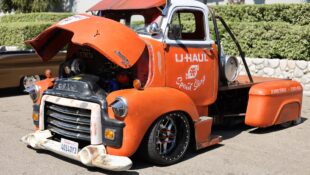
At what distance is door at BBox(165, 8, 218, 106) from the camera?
237 inches

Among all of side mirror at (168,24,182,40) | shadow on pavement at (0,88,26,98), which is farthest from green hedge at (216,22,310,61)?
side mirror at (168,24,182,40)

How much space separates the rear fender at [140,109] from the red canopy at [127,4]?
3.75ft

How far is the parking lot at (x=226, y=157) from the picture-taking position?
547 centimetres

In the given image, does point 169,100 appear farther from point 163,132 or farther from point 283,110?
point 283,110

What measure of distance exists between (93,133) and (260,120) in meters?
2.83

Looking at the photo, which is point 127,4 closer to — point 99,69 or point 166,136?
point 99,69

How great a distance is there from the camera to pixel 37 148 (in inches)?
238

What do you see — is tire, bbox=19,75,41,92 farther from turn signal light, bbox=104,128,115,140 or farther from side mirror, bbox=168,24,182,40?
turn signal light, bbox=104,128,115,140

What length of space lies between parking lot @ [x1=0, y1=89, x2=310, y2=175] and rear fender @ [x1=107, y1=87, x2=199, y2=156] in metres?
0.39

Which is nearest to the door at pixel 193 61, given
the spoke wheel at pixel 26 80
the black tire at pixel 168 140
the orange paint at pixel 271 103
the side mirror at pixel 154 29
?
the side mirror at pixel 154 29

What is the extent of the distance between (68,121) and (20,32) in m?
13.1

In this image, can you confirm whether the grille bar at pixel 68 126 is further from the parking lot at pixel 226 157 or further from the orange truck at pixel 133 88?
the parking lot at pixel 226 157

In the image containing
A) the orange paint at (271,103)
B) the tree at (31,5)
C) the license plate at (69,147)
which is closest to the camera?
the license plate at (69,147)

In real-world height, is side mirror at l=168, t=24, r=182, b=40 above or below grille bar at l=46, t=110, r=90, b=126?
above
